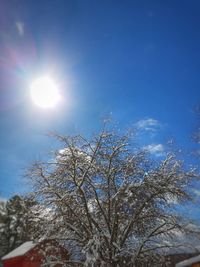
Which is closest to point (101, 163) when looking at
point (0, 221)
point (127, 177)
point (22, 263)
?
point (127, 177)

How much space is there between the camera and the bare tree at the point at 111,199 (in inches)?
717

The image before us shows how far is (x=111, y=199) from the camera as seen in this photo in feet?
59.6

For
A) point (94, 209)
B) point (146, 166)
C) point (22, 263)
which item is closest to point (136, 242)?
point (94, 209)

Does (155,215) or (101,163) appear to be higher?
(101,163)

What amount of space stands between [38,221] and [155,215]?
643 centimetres

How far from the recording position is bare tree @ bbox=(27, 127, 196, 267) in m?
18.2

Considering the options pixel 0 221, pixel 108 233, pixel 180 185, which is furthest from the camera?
pixel 0 221

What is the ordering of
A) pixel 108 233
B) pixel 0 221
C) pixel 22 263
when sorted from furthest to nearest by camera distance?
1. pixel 0 221
2. pixel 22 263
3. pixel 108 233

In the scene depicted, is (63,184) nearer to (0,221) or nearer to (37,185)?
(37,185)

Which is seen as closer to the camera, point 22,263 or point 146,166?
point 146,166

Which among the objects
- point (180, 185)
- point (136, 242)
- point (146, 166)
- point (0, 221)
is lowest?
point (136, 242)

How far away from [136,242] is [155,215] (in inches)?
73.7

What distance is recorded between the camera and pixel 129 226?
719 inches

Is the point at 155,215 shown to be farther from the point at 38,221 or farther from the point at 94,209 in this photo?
the point at 38,221
